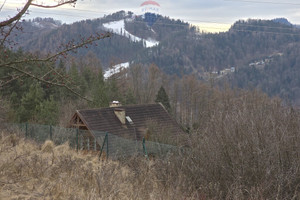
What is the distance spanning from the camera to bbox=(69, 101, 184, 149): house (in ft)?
83.1

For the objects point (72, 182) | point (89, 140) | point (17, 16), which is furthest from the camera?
point (89, 140)

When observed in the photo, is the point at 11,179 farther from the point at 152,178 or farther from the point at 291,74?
the point at 291,74

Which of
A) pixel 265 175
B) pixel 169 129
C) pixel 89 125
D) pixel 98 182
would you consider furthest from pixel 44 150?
pixel 169 129

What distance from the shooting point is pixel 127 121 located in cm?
2762

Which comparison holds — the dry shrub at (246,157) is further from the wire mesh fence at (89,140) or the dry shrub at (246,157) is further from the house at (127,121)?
the house at (127,121)

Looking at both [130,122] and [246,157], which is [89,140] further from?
[130,122]

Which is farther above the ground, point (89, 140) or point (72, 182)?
point (72, 182)

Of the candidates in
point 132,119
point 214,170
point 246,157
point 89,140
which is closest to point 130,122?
point 132,119

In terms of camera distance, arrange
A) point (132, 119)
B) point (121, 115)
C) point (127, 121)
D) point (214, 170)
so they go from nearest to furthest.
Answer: point (214, 170) → point (121, 115) → point (127, 121) → point (132, 119)

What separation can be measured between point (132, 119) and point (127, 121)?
66cm

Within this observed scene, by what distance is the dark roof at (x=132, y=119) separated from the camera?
25.3 metres

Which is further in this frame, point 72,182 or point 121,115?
point 121,115

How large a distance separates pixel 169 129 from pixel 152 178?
2199 cm

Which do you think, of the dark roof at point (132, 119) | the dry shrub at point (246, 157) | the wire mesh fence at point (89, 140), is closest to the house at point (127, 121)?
the dark roof at point (132, 119)
